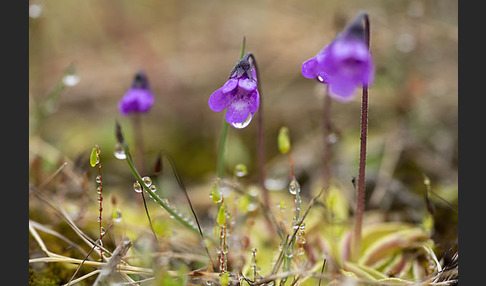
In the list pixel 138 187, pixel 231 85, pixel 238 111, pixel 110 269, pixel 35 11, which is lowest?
pixel 110 269

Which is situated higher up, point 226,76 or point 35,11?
point 35,11

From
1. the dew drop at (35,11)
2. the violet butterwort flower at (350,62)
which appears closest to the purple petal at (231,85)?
the violet butterwort flower at (350,62)

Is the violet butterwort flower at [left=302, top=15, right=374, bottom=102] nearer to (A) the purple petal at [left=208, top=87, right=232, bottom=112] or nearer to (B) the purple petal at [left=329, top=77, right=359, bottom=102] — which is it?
(B) the purple petal at [left=329, top=77, right=359, bottom=102]

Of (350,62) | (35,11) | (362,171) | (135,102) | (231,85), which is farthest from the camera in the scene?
(35,11)

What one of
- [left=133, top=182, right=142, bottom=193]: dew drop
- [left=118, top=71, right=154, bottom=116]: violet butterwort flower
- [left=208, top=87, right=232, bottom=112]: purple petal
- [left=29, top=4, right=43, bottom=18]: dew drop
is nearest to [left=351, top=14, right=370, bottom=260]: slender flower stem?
[left=208, top=87, right=232, bottom=112]: purple petal

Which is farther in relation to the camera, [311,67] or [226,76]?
[226,76]

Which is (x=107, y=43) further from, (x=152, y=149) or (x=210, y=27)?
(x=152, y=149)

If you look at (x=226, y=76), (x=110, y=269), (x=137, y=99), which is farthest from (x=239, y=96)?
(x=226, y=76)

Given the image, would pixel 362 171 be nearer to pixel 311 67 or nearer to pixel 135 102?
pixel 311 67

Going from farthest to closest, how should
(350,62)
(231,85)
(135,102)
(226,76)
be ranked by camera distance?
1. (226,76)
2. (135,102)
3. (231,85)
4. (350,62)
